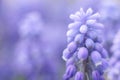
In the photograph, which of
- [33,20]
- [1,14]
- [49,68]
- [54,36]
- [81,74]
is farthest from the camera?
[1,14]

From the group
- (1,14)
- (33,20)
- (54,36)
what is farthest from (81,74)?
(1,14)

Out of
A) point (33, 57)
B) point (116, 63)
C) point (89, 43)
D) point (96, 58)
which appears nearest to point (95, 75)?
point (96, 58)

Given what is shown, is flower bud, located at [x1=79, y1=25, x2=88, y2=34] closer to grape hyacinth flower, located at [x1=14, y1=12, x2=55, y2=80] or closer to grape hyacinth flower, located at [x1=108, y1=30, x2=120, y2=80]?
grape hyacinth flower, located at [x1=108, y1=30, x2=120, y2=80]

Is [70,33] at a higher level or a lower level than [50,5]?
lower

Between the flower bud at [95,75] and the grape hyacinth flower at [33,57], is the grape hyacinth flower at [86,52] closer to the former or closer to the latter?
the flower bud at [95,75]

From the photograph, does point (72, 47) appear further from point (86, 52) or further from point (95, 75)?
point (95, 75)

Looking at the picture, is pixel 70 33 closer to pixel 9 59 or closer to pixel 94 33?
pixel 94 33

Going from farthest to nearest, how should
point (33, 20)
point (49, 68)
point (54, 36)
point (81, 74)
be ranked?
point (54, 36) < point (33, 20) < point (49, 68) < point (81, 74)

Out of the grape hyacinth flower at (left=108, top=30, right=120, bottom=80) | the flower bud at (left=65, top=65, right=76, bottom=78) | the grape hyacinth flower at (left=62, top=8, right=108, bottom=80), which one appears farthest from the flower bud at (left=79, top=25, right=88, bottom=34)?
the grape hyacinth flower at (left=108, top=30, right=120, bottom=80)
